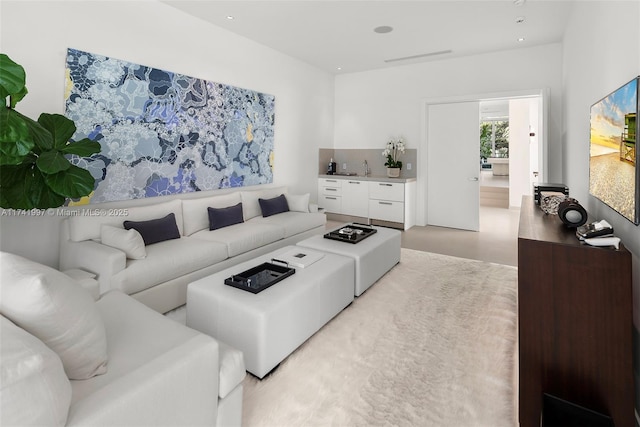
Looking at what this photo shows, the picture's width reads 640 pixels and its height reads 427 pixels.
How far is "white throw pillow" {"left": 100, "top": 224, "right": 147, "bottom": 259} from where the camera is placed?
113 inches

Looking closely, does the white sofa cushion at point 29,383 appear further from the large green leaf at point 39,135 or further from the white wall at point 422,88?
the white wall at point 422,88

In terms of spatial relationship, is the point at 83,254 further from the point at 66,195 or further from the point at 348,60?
the point at 348,60

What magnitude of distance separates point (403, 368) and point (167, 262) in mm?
2098

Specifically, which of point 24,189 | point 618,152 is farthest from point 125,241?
point 618,152

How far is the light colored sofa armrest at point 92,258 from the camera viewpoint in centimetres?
269

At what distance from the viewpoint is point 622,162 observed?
6.08 ft

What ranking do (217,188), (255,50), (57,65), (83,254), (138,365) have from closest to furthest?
→ (138,365) → (83,254) → (57,65) → (217,188) → (255,50)

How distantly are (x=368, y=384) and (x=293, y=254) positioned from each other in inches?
54.9

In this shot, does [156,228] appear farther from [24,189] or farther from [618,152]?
[618,152]

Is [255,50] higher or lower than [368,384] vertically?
higher

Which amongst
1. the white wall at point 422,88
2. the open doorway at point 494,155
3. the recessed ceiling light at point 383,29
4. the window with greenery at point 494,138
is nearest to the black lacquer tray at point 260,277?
the recessed ceiling light at point 383,29

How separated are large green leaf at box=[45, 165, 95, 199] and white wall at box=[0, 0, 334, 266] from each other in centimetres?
74

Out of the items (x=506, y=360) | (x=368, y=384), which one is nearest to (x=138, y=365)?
(x=368, y=384)

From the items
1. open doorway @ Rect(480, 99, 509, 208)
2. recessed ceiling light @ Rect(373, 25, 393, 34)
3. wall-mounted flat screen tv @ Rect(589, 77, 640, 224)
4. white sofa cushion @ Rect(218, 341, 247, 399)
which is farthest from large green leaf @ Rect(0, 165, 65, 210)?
open doorway @ Rect(480, 99, 509, 208)
